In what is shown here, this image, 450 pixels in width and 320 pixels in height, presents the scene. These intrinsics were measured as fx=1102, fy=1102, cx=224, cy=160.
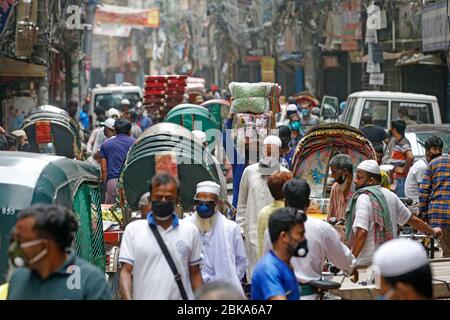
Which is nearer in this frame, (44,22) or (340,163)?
(340,163)

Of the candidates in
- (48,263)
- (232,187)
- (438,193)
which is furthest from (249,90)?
(48,263)

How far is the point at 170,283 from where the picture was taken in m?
6.48

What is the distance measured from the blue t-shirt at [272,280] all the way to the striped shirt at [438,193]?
5.64 m

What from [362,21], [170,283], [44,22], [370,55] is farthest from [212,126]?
[170,283]

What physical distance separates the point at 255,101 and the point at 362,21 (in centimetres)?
1693

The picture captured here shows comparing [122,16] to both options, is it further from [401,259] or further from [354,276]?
[401,259]

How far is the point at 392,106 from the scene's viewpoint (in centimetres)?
1941

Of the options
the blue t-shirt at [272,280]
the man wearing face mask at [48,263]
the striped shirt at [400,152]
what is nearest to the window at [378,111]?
the striped shirt at [400,152]

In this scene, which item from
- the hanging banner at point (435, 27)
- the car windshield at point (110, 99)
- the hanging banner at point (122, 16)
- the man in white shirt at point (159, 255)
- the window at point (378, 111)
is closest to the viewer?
the man in white shirt at point (159, 255)

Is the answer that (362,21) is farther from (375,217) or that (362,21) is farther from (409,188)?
(375,217)

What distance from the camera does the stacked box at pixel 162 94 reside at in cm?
2650

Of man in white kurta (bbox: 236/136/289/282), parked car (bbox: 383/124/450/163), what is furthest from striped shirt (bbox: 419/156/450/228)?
parked car (bbox: 383/124/450/163)

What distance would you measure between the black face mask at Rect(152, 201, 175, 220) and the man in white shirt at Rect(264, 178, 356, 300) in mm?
863

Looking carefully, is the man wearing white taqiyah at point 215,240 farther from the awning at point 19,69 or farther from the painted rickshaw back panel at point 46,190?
the awning at point 19,69
